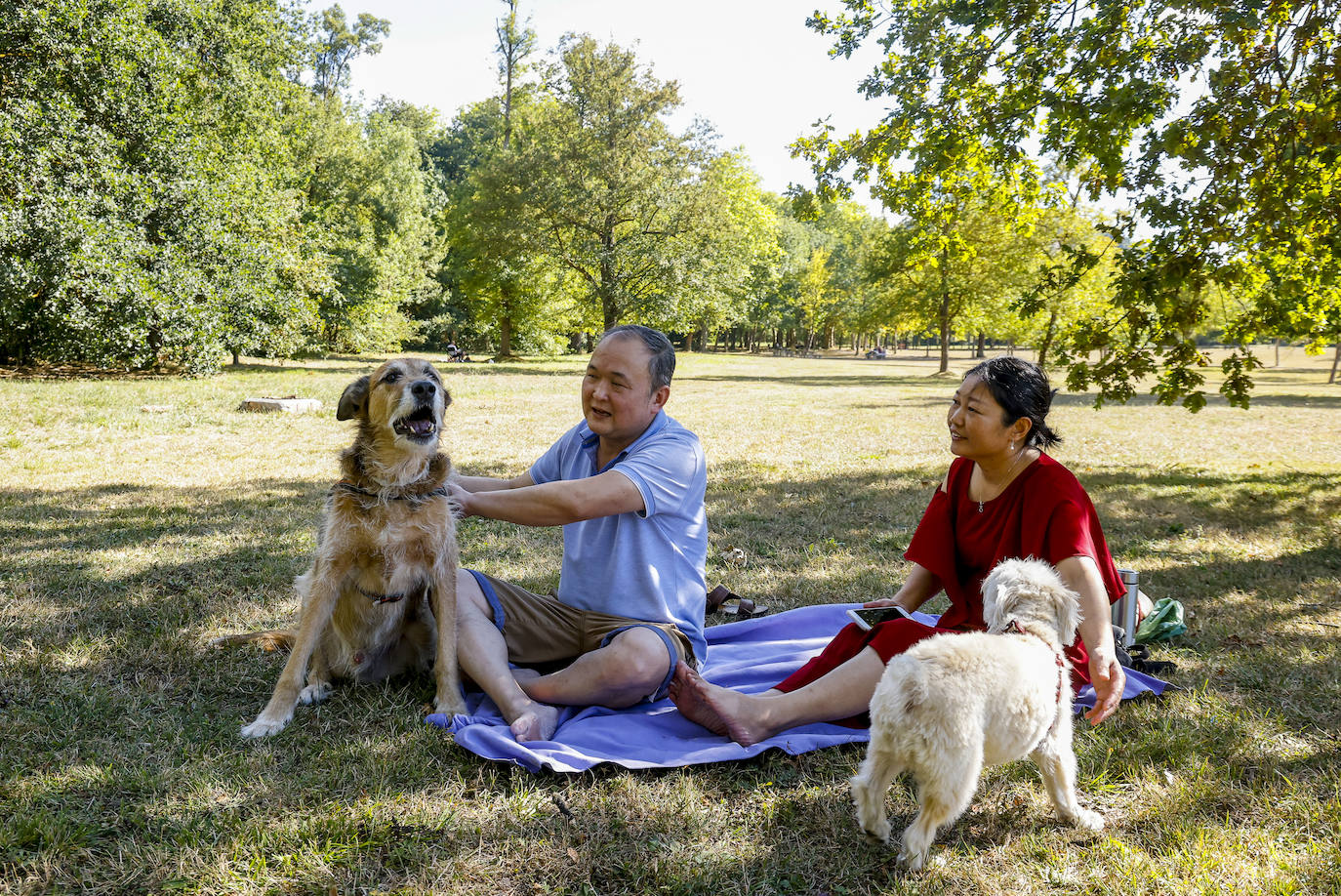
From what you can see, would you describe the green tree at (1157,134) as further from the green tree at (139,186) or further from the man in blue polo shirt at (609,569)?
the green tree at (139,186)

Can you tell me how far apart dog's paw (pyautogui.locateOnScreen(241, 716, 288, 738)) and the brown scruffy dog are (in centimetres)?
10

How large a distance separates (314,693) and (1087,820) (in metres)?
3.24

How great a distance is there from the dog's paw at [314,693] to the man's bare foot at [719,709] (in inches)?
65.1

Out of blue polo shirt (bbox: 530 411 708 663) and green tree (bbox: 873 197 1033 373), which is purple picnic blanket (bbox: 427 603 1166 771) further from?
green tree (bbox: 873 197 1033 373)

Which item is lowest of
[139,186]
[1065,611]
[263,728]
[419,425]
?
[263,728]

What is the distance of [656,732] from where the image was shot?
3336 millimetres

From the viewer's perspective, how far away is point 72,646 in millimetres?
3918

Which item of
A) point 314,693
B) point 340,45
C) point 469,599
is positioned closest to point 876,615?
point 469,599

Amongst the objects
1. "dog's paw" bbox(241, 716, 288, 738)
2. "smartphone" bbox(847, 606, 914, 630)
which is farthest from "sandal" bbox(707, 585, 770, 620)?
Answer: "dog's paw" bbox(241, 716, 288, 738)

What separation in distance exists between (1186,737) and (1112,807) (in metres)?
0.70

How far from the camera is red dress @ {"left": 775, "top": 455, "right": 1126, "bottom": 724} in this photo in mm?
3093

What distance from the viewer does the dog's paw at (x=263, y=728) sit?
3.18 metres

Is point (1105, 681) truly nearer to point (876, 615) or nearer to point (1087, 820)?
point (1087, 820)

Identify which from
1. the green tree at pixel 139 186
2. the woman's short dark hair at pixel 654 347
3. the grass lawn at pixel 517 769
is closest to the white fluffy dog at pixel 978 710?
the grass lawn at pixel 517 769
